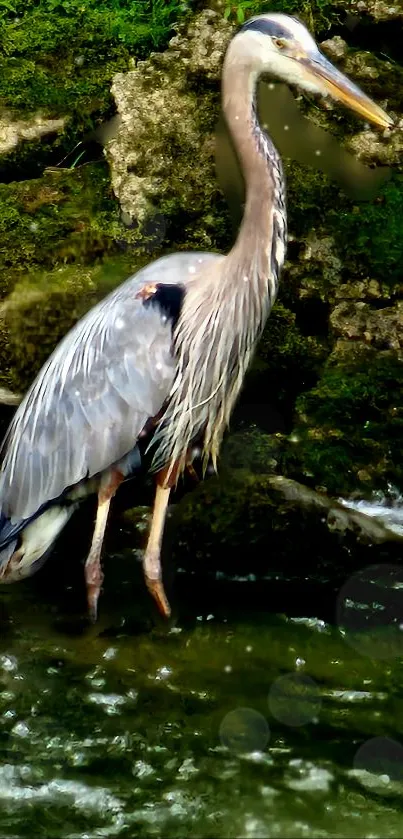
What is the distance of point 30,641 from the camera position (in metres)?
4.18

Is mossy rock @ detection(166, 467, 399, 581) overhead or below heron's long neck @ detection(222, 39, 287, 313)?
below

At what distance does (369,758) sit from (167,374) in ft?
5.03

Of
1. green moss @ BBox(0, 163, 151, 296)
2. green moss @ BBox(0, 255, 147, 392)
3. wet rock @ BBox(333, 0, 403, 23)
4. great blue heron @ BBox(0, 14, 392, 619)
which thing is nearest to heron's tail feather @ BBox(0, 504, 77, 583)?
great blue heron @ BBox(0, 14, 392, 619)

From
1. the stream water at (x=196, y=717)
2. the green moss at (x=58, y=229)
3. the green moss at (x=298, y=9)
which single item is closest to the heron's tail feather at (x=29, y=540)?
the stream water at (x=196, y=717)

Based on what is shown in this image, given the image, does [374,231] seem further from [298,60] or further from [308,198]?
[298,60]

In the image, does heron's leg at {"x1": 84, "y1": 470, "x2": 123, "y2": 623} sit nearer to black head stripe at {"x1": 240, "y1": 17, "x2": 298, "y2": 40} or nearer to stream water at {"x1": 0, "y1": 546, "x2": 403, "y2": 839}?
stream water at {"x1": 0, "y1": 546, "x2": 403, "y2": 839}

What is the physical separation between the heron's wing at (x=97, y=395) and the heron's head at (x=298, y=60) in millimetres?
725

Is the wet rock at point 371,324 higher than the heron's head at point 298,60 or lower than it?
lower

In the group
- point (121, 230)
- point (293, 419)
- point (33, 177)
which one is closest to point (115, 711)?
point (293, 419)

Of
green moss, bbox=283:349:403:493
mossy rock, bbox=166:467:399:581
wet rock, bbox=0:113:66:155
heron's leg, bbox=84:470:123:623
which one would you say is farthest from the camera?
wet rock, bbox=0:113:66:155

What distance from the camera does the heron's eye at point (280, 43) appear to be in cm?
406

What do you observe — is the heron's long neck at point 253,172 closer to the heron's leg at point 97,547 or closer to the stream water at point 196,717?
the heron's leg at point 97,547

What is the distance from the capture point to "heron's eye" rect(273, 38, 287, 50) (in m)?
4.06

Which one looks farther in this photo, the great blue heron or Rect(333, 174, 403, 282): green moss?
Rect(333, 174, 403, 282): green moss
